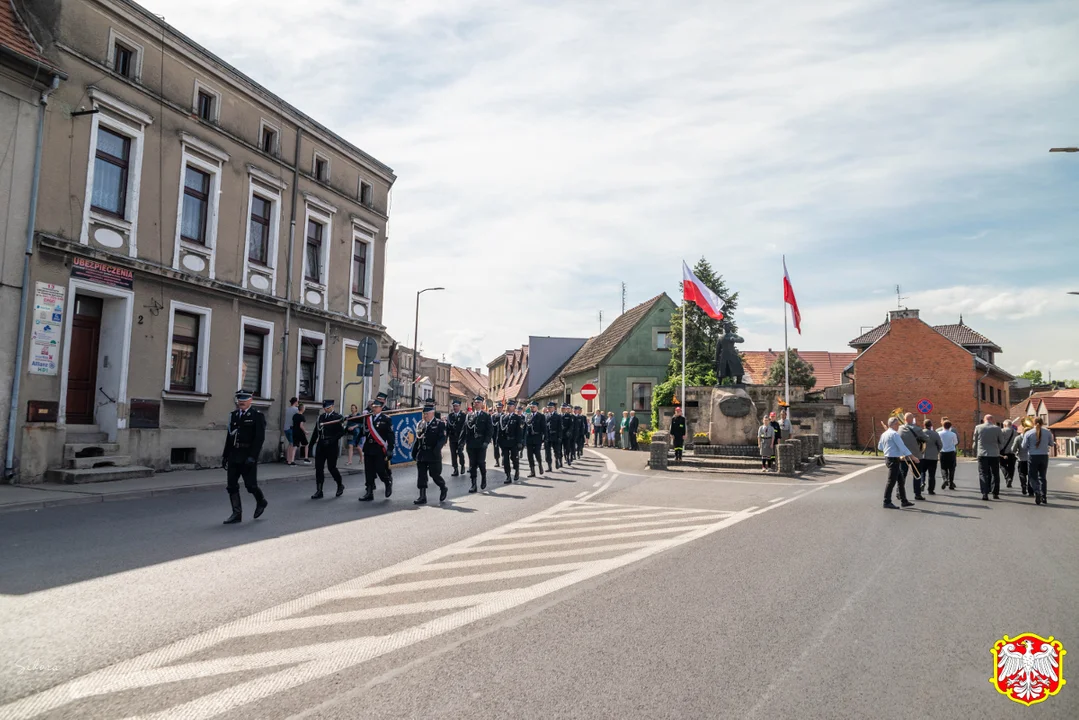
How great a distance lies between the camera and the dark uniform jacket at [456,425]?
52.8 feet

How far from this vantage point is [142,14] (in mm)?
16797

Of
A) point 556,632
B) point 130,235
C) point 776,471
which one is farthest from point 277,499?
point 776,471

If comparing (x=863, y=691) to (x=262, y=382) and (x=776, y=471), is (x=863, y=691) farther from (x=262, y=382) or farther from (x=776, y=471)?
(x=262, y=382)

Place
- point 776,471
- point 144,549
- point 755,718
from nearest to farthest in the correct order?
point 755,718 → point 144,549 → point 776,471

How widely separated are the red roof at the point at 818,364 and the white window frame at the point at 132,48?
184 feet

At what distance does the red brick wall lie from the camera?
49.5m

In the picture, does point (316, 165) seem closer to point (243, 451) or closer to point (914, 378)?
point (243, 451)

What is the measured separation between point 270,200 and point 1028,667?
2104 centimetres

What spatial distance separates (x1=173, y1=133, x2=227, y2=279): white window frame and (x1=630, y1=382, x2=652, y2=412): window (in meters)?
31.4

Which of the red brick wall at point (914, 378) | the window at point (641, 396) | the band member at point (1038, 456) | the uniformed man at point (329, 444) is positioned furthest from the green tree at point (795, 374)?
the uniformed man at point (329, 444)

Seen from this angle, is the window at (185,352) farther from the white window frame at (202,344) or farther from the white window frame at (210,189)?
the white window frame at (210,189)

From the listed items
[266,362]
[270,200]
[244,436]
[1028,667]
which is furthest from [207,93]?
[1028,667]

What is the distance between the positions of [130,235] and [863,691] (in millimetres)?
17054

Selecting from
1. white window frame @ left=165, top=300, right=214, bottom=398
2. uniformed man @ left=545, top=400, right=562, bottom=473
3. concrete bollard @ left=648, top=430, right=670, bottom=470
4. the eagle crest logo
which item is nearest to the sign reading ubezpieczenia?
white window frame @ left=165, top=300, right=214, bottom=398
